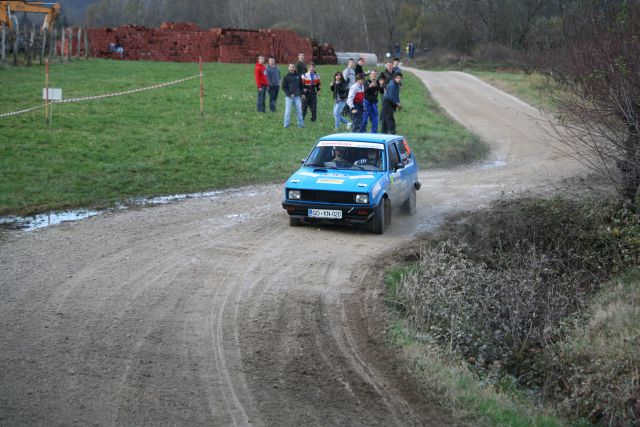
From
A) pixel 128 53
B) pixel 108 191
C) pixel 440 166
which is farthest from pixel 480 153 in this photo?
pixel 128 53

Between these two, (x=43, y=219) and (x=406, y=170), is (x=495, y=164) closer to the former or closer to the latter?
(x=406, y=170)

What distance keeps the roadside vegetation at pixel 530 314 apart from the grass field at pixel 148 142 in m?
6.64

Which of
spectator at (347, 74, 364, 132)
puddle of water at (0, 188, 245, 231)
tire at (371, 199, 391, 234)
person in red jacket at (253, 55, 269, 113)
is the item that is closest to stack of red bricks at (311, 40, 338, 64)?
person in red jacket at (253, 55, 269, 113)

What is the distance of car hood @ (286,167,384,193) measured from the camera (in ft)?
40.2

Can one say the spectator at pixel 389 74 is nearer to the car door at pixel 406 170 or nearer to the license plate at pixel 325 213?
the car door at pixel 406 170

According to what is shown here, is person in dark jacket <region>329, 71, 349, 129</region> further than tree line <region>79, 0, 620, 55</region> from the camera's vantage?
No

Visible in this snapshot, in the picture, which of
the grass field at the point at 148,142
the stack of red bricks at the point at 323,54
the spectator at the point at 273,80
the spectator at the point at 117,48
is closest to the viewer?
the grass field at the point at 148,142

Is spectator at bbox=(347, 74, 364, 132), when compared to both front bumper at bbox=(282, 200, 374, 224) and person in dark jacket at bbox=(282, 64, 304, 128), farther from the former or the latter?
front bumper at bbox=(282, 200, 374, 224)

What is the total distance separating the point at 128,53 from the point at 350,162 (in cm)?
3737

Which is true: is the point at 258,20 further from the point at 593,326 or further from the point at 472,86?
the point at 593,326

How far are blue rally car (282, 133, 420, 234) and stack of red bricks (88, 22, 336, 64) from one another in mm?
33194

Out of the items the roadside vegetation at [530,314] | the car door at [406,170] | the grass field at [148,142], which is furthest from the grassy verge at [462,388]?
the grass field at [148,142]

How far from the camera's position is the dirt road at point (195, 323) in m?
6.27

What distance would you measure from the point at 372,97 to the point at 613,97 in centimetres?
981
